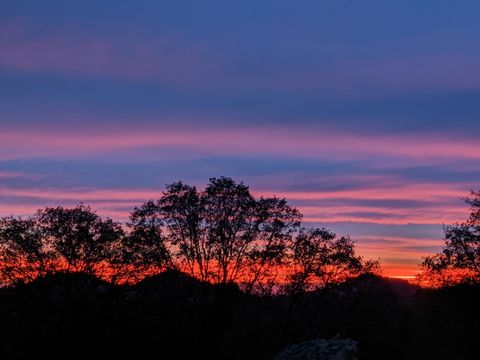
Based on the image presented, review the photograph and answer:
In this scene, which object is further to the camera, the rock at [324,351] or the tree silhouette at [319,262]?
the tree silhouette at [319,262]

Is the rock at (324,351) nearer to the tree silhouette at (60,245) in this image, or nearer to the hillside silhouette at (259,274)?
the hillside silhouette at (259,274)

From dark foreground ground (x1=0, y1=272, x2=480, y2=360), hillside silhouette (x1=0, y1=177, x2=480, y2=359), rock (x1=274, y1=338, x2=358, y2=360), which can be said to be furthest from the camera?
hillside silhouette (x1=0, y1=177, x2=480, y2=359)

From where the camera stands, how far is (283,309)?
69.1m

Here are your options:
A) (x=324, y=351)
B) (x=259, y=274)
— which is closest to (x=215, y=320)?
(x=324, y=351)

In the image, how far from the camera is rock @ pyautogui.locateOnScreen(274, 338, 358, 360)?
121ft

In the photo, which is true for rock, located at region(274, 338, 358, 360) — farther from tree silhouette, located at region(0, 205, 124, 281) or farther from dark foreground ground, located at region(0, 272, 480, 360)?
tree silhouette, located at region(0, 205, 124, 281)

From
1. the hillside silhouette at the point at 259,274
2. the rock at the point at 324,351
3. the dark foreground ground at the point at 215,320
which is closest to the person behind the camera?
the dark foreground ground at the point at 215,320

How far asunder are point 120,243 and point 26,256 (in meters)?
10.4

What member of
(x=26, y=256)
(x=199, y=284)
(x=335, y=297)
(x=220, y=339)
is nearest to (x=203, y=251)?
(x=199, y=284)

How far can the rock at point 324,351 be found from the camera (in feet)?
121

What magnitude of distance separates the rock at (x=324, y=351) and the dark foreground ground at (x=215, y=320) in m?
4.06

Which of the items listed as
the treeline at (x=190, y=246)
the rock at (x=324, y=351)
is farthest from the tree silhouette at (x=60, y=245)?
the rock at (x=324, y=351)

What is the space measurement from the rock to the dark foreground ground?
4.06 metres

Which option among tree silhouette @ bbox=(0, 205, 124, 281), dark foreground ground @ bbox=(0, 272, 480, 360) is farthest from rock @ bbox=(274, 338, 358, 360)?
tree silhouette @ bbox=(0, 205, 124, 281)
